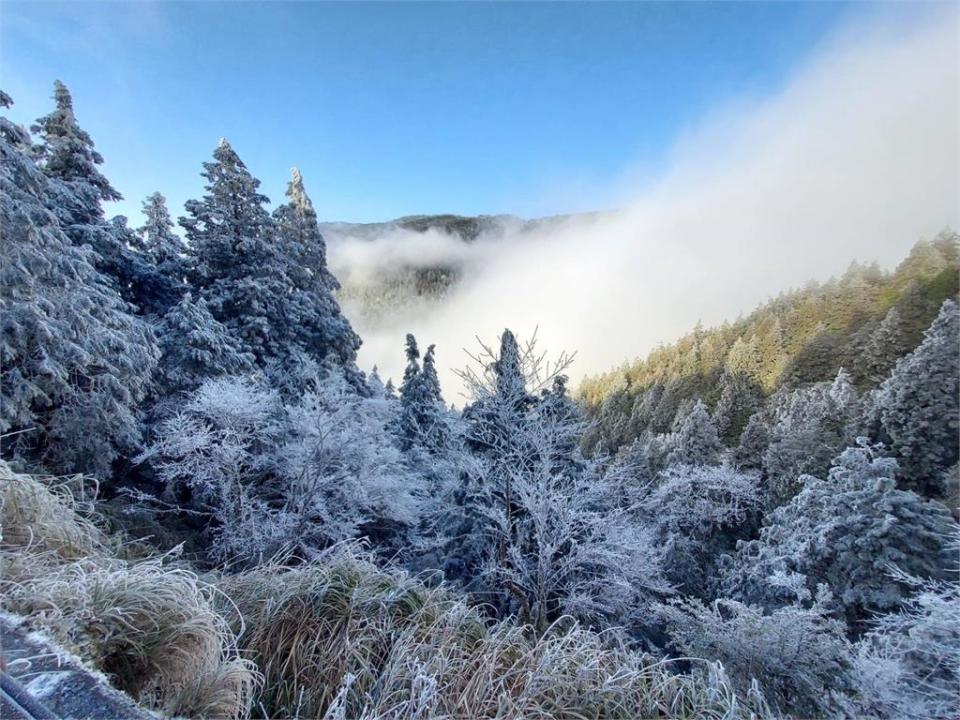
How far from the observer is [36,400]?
311 inches

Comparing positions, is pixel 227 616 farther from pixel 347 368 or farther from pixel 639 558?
pixel 347 368

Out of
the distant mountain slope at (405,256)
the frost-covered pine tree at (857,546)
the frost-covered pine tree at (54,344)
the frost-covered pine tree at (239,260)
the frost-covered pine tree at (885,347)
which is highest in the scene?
the distant mountain slope at (405,256)

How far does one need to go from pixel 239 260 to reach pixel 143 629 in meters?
15.6

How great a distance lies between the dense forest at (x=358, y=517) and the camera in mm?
2139

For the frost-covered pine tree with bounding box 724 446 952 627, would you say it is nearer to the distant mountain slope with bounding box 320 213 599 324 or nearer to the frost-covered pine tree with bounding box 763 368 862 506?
the frost-covered pine tree with bounding box 763 368 862 506

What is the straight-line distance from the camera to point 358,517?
11344 mm

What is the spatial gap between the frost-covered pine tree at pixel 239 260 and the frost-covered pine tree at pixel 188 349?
2.10 meters

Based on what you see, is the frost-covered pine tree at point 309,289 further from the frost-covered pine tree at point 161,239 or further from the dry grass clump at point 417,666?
the dry grass clump at point 417,666

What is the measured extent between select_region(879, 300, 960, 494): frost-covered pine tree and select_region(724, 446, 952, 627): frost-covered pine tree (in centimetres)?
751

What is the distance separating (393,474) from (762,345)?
44279 millimetres

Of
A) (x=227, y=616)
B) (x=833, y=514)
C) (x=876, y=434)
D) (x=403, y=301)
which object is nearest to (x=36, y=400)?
(x=227, y=616)

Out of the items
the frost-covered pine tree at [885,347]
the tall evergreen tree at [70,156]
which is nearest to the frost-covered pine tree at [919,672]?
the tall evergreen tree at [70,156]

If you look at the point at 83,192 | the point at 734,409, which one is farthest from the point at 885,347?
the point at 83,192

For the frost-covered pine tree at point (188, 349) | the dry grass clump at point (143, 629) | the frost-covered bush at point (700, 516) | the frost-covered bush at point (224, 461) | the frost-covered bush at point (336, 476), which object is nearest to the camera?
the dry grass clump at point (143, 629)
